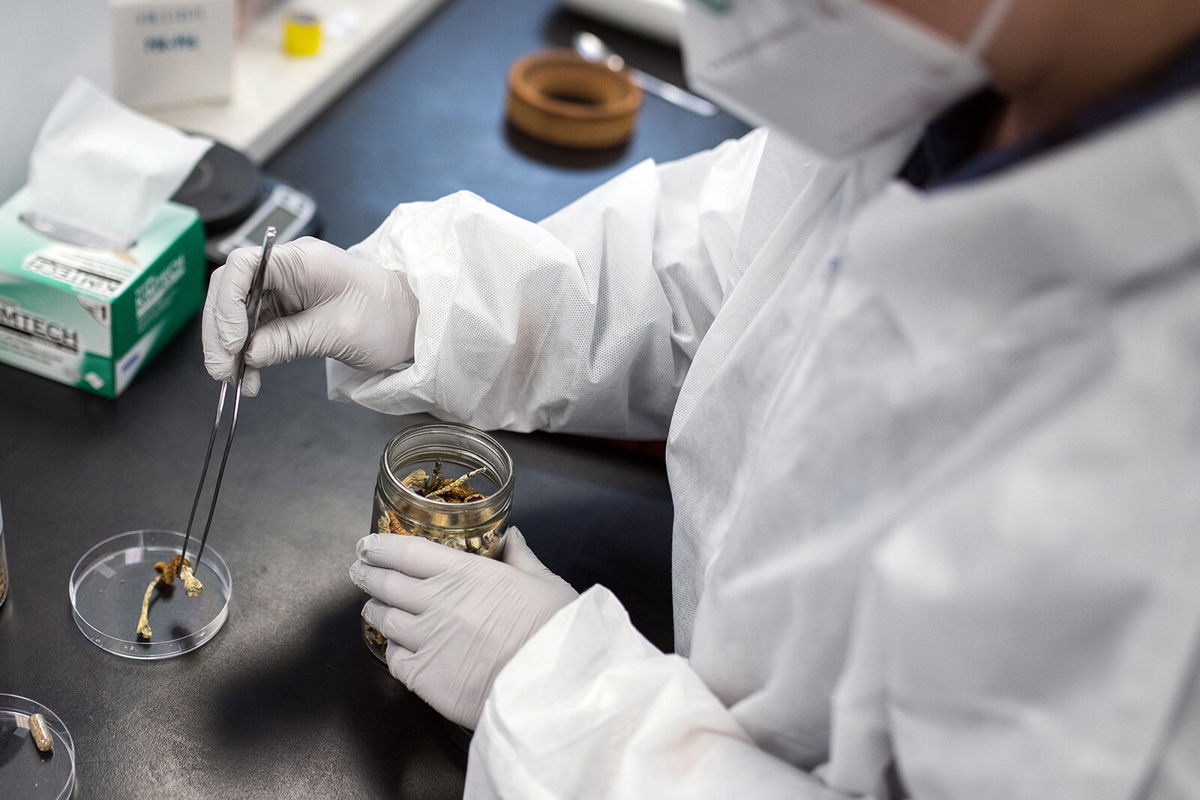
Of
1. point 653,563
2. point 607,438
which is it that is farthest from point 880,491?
point 607,438

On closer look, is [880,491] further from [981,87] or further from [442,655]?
[442,655]

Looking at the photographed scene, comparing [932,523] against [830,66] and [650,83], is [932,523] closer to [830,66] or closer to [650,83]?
[830,66]

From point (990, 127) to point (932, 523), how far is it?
11.5 inches

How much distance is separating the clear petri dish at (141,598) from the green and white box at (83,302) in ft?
0.74

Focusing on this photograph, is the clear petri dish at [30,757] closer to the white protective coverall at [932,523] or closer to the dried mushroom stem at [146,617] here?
the dried mushroom stem at [146,617]

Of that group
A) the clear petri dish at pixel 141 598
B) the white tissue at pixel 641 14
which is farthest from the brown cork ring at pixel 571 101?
the clear petri dish at pixel 141 598

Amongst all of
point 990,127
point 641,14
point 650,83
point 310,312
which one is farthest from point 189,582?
point 641,14

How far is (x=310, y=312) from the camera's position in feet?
3.49

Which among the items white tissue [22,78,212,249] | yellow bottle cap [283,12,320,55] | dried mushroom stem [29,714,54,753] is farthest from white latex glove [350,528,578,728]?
yellow bottle cap [283,12,320,55]

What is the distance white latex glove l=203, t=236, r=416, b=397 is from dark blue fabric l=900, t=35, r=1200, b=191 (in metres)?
0.57

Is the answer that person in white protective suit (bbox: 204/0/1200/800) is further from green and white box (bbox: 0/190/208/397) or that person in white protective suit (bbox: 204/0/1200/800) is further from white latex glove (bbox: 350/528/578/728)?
green and white box (bbox: 0/190/208/397)

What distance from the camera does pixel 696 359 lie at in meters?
0.97

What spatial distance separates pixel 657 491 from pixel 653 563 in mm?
116

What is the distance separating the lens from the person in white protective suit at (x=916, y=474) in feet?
1.98
